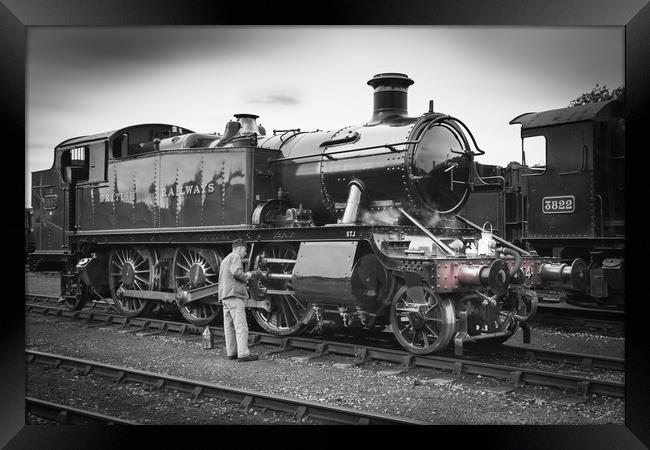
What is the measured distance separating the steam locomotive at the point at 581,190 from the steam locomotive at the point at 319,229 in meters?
1.24

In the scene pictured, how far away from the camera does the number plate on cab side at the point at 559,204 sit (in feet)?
30.8

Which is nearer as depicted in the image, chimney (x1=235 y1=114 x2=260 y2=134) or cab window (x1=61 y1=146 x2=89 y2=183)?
chimney (x1=235 y1=114 x2=260 y2=134)

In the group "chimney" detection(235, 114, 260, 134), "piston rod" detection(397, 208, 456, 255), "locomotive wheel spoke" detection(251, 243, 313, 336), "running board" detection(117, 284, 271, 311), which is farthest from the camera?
"chimney" detection(235, 114, 260, 134)

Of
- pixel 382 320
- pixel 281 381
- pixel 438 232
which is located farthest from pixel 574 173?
pixel 281 381

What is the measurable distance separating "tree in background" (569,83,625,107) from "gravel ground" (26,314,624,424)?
3.47 meters

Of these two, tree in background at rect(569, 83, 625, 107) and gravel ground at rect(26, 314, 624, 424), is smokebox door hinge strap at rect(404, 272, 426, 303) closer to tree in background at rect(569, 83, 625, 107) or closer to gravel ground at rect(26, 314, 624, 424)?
gravel ground at rect(26, 314, 624, 424)

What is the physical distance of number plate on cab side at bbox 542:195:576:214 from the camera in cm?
940

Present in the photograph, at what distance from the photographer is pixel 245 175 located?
8.73 meters

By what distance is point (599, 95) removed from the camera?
801 cm

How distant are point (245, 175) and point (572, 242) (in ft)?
15.8

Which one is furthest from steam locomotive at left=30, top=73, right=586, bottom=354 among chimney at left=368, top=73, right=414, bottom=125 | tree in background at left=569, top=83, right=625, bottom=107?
tree in background at left=569, top=83, right=625, bottom=107

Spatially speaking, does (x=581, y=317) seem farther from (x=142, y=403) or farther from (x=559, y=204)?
(x=142, y=403)

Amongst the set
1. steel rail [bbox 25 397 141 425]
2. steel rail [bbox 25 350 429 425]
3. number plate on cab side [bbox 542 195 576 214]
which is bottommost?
steel rail [bbox 25 397 141 425]

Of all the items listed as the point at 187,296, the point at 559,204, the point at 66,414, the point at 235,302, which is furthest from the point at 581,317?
the point at 66,414
